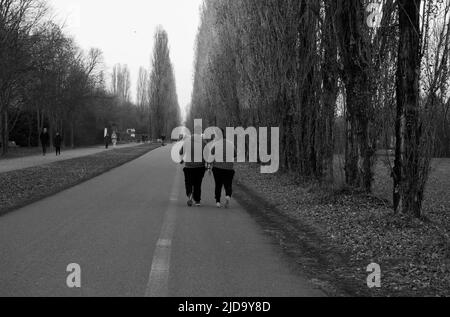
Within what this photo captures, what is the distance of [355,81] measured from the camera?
12359 millimetres

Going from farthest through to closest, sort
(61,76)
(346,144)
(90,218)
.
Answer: (61,76) → (346,144) → (90,218)

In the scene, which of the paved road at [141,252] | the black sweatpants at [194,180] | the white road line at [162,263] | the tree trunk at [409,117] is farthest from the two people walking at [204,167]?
the tree trunk at [409,117]

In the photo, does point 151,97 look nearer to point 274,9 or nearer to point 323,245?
point 274,9

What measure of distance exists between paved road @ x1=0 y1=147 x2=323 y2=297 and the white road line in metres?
0.01

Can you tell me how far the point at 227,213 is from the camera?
1217cm

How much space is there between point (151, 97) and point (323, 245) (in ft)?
229

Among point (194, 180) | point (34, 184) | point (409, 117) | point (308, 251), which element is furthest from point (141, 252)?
point (34, 184)

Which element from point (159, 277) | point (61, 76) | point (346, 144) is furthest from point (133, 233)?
point (61, 76)

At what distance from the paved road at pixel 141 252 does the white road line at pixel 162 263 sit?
10mm

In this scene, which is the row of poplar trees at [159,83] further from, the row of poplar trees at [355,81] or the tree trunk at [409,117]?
the tree trunk at [409,117]

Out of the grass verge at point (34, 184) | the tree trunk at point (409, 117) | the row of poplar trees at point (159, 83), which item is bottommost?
the grass verge at point (34, 184)

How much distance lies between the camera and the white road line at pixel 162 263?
18.9 ft

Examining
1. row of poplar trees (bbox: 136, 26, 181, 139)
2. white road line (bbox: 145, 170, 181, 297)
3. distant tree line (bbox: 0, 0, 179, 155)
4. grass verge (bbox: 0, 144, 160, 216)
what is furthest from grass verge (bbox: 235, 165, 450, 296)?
row of poplar trees (bbox: 136, 26, 181, 139)

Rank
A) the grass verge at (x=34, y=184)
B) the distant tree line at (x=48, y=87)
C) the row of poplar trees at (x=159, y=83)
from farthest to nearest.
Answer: the row of poplar trees at (x=159, y=83) < the distant tree line at (x=48, y=87) < the grass verge at (x=34, y=184)
